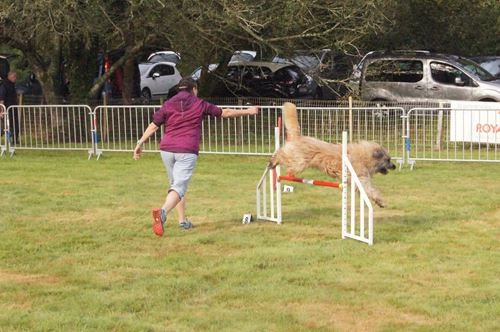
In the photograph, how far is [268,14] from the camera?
18.1 m

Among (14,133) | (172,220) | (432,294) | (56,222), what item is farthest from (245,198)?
(14,133)

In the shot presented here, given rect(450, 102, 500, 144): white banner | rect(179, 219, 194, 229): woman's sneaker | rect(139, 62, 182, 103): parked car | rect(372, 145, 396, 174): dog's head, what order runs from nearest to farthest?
rect(372, 145, 396, 174): dog's head
rect(179, 219, 194, 229): woman's sneaker
rect(450, 102, 500, 144): white banner
rect(139, 62, 182, 103): parked car

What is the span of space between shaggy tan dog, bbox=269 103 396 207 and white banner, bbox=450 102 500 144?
22.1 ft

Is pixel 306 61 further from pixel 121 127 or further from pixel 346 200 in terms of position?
pixel 346 200

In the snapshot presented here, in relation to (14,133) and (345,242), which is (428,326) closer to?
(345,242)

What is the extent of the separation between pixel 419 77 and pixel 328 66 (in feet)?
9.96

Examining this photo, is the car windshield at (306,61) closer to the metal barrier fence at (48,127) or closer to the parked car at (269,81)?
the parked car at (269,81)

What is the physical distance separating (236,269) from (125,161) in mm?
9465

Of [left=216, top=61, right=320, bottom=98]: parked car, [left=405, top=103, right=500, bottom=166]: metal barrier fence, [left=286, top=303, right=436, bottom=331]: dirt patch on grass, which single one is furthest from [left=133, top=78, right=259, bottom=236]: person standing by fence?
[left=216, top=61, right=320, bottom=98]: parked car

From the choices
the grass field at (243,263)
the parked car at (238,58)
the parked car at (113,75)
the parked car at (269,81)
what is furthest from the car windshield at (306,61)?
the grass field at (243,263)

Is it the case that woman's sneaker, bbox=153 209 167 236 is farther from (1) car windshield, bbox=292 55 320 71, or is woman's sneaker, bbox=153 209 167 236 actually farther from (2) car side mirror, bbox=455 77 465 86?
(2) car side mirror, bbox=455 77 465 86

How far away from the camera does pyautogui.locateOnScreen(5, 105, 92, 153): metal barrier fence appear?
703 inches

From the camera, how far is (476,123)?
52.9 ft

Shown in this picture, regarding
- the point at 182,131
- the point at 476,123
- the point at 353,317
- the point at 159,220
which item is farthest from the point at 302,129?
the point at 353,317
